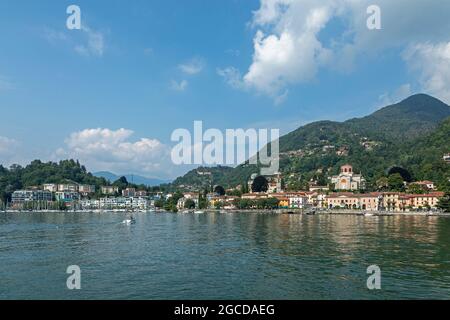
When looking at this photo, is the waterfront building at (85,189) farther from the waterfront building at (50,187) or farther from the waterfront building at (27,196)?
the waterfront building at (27,196)

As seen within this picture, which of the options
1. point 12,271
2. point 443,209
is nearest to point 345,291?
point 12,271

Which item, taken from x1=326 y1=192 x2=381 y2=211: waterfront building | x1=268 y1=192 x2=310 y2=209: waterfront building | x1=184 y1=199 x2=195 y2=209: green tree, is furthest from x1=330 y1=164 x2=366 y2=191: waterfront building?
x1=184 y1=199 x2=195 y2=209: green tree

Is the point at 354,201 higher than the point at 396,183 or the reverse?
the reverse

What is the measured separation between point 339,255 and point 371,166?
12682 centimetres

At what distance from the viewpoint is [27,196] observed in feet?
515

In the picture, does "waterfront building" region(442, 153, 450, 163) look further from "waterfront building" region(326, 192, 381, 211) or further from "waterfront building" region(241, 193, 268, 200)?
"waterfront building" region(241, 193, 268, 200)

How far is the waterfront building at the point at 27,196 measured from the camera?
156m

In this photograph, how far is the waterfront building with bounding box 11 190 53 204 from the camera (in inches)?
6152

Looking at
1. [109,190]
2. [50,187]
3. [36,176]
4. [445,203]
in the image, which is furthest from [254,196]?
[36,176]

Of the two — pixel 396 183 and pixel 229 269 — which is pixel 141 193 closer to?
pixel 396 183

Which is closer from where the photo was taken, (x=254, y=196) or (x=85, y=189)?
(x=254, y=196)

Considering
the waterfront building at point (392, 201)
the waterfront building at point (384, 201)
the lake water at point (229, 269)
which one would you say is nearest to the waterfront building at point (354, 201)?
the waterfront building at point (384, 201)
